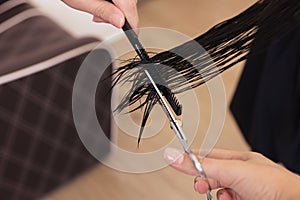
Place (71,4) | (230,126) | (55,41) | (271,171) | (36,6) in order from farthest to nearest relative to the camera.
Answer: (230,126) < (36,6) < (55,41) < (71,4) < (271,171)

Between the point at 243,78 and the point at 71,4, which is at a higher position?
the point at 71,4

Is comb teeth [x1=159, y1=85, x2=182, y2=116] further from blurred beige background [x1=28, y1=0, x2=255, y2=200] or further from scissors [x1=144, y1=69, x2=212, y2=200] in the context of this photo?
blurred beige background [x1=28, y1=0, x2=255, y2=200]

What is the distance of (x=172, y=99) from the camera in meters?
0.79

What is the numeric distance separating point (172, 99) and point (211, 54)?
3.4 inches

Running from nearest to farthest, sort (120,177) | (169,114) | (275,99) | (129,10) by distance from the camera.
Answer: (169,114) → (129,10) → (275,99) → (120,177)

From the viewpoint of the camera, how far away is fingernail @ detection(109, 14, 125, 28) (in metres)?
0.85

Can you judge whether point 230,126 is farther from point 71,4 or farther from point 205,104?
point 71,4

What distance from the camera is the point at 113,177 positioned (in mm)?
1624

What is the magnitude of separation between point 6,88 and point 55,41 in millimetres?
197

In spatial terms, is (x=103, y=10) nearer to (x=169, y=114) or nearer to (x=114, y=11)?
(x=114, y=11)

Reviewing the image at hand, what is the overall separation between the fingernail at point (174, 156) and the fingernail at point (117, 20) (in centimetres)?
21

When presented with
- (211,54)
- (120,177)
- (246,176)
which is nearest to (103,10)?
(211,54)

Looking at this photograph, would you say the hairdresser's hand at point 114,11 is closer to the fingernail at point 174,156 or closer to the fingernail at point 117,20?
the fingernail at point 117,20

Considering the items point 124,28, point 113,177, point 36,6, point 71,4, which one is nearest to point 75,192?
point 113,177
